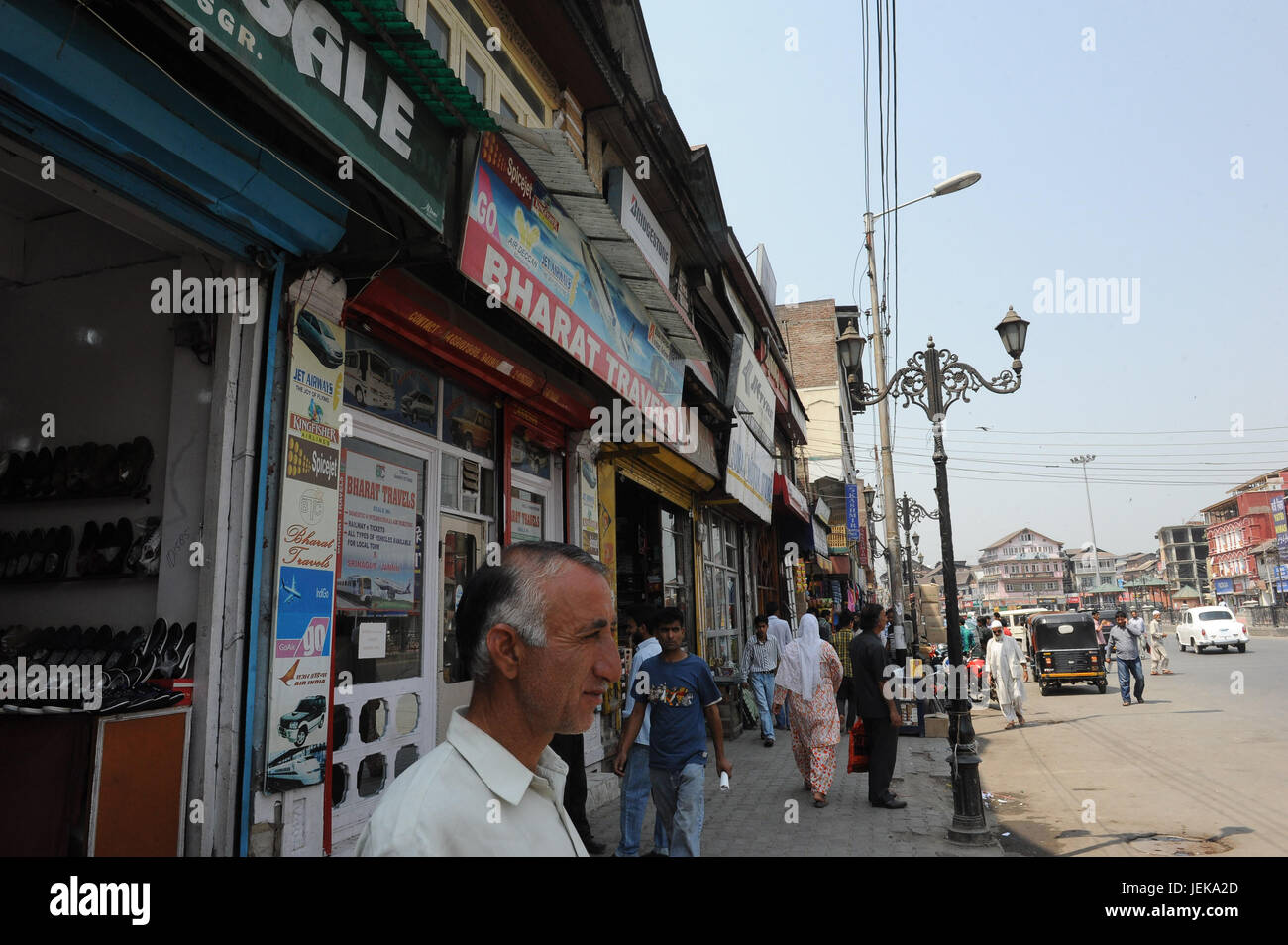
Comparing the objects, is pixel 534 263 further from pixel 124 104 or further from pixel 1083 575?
pixel 1083 575

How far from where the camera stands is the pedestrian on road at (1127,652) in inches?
637

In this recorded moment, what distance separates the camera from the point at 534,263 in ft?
18.7

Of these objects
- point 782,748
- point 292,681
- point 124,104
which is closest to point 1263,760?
point 782,748

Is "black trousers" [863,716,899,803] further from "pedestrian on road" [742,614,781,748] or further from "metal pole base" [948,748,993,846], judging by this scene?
"pedestrian on road" [742,614,781,748]

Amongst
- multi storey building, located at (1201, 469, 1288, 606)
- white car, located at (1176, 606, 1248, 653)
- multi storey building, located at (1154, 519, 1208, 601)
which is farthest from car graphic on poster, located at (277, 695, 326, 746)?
multi storey building, located at (1154, 519, 1208, 601)

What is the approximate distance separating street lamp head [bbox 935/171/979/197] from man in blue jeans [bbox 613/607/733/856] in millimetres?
12581

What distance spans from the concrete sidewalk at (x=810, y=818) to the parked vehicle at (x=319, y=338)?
4.45 metres

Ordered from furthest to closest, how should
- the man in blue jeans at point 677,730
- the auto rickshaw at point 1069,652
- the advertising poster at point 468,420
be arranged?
the auto rickshaw at point 1069,652 → the advertising poster at point 468,420 → the man in blue jeans at point 677,730

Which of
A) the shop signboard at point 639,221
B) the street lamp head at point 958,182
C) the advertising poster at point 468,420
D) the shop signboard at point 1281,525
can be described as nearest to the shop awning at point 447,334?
the advertising poster at point 468,420

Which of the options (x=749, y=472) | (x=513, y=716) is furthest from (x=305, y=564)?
(x=749, y=472)

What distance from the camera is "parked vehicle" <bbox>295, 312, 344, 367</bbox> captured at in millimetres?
4488

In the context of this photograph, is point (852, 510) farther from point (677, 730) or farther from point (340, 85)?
point (340, 85)

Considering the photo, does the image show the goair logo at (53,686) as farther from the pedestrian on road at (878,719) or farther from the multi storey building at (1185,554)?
the multi storey building at (1185,554)

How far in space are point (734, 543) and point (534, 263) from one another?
12.5 meters
